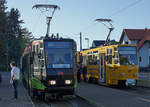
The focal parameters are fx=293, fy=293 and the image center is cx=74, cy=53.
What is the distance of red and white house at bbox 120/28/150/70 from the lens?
54.6 metres

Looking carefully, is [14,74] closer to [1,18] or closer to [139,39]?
[1,18]

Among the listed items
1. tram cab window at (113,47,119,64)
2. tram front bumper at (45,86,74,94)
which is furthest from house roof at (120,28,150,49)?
tram front bumper at (45,86,74,94)

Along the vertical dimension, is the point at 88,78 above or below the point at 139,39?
below

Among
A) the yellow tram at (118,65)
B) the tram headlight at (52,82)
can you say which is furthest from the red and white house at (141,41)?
the tram headlight at (52,82)

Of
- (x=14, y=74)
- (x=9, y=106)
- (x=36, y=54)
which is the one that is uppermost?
(x=36, y=54)

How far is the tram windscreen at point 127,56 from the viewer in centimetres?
2009

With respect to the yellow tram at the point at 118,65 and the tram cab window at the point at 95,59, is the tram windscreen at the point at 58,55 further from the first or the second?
the tram cab window at the point at 95,59

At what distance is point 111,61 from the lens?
2077cm

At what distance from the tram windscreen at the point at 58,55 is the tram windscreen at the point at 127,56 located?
6878 mm

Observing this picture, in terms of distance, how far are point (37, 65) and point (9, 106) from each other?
2888mm

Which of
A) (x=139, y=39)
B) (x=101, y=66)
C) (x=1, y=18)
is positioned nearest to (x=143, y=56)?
(x=139, y=39)

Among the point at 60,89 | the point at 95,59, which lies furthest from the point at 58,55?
the point at 95,59

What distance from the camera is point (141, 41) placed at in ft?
181

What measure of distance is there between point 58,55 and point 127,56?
7.79 meters
